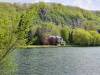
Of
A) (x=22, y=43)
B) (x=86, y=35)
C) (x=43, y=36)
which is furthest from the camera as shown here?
(x=86, y=35)

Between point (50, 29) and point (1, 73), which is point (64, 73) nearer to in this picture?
point (1, 73)

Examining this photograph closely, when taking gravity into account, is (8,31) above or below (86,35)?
above

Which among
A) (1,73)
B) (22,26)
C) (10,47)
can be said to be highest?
(22,26)

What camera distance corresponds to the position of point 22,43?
19.5 metres

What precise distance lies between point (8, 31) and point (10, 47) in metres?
1.35

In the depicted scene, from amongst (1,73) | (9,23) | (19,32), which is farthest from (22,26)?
(1,73)

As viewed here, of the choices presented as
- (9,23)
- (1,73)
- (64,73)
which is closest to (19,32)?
(9,23)

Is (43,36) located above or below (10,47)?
below

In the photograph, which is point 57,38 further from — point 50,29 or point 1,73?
point 1,73

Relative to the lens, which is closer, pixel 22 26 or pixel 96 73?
pixel 22 26

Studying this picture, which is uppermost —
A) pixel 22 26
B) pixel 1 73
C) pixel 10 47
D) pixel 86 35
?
pixel 22 26

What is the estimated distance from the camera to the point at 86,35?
193 m

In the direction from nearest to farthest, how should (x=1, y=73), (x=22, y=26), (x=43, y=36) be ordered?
(x=22, y=26), (x=1, y=73), (x=43, y=36)

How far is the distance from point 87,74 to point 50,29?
13884 cm
